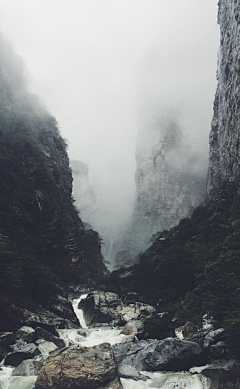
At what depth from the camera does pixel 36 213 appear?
169 feet

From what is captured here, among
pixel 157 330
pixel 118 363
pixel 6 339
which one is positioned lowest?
pixel 118 363

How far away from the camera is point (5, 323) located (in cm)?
2064

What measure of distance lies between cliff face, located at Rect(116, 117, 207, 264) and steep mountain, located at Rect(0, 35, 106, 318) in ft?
131

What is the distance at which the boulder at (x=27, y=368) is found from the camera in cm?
1463

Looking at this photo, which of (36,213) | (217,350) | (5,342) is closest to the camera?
(217,350)

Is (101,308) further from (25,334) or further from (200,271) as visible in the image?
(25,334)

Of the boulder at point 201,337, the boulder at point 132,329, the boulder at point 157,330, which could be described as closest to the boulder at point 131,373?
the boulder at point 201,337

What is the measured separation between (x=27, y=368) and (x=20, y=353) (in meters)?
1.86

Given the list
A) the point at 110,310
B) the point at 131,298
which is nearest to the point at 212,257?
the point at 131,298

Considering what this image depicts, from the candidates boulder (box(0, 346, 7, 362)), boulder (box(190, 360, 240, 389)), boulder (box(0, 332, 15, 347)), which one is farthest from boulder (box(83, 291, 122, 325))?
boulder (box(190, 360, 240, 389))

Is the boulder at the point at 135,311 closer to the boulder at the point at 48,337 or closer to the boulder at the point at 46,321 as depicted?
the boulder at the point at 46,321

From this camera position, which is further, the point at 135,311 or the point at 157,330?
the point at 135,311

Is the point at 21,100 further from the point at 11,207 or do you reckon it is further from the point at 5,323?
the point at 5,323

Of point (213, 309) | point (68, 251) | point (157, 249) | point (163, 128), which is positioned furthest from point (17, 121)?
point (163, 128)
